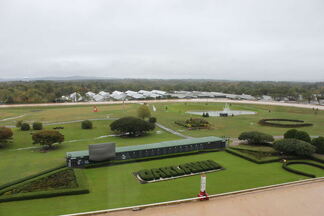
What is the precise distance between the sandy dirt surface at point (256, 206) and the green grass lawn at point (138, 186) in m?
2.23

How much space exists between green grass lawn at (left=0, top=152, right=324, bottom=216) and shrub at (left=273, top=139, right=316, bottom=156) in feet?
8.19

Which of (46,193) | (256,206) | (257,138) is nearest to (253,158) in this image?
(257,138)

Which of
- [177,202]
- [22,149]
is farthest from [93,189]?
[22,149]

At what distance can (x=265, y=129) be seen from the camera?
143ft

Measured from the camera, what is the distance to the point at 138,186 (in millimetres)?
19062

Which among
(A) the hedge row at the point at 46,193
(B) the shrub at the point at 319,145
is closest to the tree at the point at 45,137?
(A) the hedge row at the point at 46,193

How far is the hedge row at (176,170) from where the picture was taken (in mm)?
20688

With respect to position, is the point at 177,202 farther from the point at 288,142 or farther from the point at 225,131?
the point at 225,131

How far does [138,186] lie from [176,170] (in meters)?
4.27

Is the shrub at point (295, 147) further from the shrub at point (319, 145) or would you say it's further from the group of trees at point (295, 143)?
the shrub at point (319, 145)

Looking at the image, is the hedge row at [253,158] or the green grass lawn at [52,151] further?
the hedge row at [253,158]

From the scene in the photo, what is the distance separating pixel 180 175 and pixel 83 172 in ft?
29.6

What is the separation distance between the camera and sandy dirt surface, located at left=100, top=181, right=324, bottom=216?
45.3ft

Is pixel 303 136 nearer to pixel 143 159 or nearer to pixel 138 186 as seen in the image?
pixel 143 159
